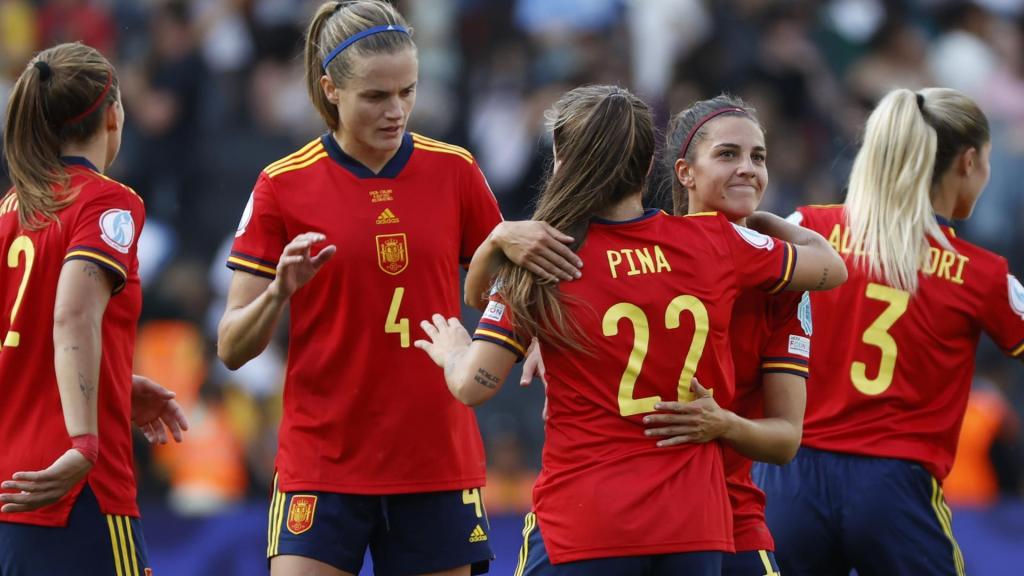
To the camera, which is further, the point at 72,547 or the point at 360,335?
the point at 360,335

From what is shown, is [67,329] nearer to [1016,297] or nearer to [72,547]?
[72,547]

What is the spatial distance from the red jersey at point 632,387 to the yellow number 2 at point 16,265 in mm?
1497

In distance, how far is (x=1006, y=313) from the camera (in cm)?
538

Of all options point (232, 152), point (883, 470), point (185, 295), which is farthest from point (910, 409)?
point (232, 152)

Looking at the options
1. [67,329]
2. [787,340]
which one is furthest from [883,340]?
[67,329]

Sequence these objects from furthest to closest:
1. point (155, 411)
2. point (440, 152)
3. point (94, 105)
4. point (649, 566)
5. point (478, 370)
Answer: point (155, 411)
point (440, 152)
point (94, 105)
point (478, 370)
point (649, 566)

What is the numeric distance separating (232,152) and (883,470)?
7.51 m

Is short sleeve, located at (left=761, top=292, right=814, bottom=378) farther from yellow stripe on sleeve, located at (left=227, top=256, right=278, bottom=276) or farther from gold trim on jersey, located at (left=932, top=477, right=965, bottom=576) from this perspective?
yellow stripe on sleeve, located at (left=227, top=256, right=278, bottom=276)

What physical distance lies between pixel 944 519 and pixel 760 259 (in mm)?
1647

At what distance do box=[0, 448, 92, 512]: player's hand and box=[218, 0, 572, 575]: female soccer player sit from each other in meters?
0.62

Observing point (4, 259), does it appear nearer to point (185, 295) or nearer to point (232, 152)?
point (185, 295)

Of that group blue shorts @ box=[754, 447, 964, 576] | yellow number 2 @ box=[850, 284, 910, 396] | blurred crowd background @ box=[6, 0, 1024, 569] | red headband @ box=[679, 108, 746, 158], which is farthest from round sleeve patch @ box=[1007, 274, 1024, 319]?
blurred crowd background @ box=[6, 0, 1024, 569]

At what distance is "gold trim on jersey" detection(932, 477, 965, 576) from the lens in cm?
529

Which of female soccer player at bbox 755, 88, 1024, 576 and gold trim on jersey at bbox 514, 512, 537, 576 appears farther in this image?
female soccer player at bbox 755, 88, 1024, 576
